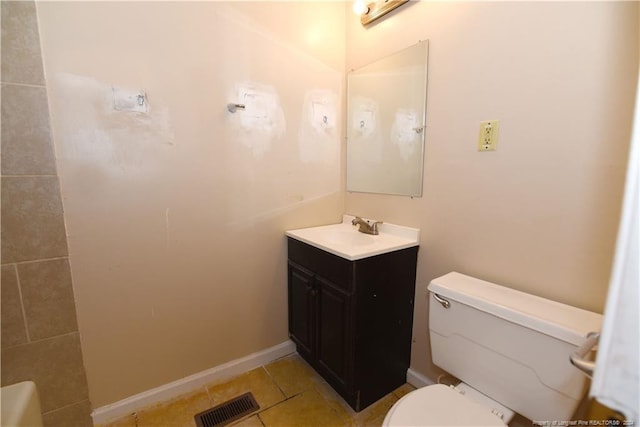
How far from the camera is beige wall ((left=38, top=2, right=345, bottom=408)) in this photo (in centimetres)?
120

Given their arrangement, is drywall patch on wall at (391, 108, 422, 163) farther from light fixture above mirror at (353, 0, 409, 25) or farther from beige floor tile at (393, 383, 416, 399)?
beige floor tile at (393, 383, 416, 399)

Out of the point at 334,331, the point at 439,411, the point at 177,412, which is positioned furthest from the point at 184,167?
the point at 439,411

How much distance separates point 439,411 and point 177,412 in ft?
4.12

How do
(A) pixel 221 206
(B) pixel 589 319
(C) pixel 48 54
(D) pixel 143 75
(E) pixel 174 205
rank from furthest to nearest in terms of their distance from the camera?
(A) pixel 221 206, (E) pixel 174 205, (D) pixel 143 75, (C) pixel 48 54, (B) pixel 589 319

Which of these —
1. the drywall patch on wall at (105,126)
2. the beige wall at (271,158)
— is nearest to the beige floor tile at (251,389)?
the beige wall at (271,158)

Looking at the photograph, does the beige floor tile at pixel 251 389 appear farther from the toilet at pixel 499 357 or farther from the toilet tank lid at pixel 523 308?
the toilet tank lid at pixel 523 308

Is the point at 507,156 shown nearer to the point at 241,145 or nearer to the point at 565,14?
the point at 565,14

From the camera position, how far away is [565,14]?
3.23ft

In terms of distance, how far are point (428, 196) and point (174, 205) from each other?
4.18 ft

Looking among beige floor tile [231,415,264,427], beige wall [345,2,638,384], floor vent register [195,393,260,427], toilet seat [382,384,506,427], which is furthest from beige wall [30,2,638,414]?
toilet seat [382,384,506,427]

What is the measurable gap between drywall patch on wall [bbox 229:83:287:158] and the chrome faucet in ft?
2.26

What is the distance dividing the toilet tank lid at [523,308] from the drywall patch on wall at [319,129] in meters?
1.04

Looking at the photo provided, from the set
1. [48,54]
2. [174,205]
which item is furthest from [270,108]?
[48,54]

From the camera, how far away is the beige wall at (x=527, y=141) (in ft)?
3.07
